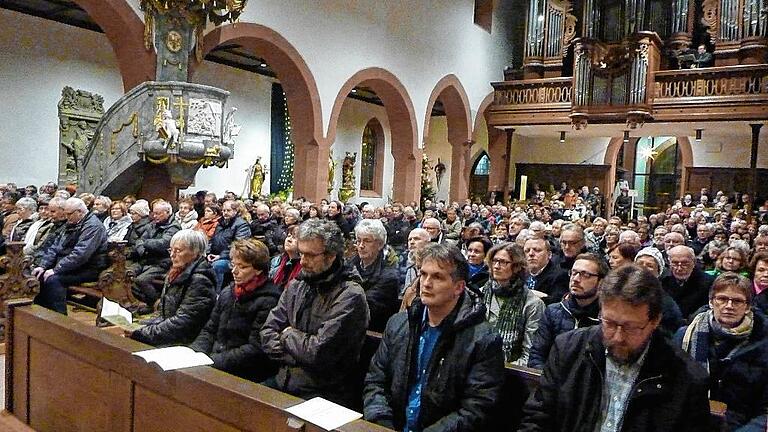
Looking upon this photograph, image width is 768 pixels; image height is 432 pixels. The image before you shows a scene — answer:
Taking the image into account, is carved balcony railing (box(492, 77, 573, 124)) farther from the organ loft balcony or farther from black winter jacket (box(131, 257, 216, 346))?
black winter jacket (box(131, 257, 216, 346))

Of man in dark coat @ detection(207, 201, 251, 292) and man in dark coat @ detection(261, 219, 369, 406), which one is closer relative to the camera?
man in dark coat @ detection(261, 219, 369, 406)

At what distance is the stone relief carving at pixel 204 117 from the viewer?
28.3 ft

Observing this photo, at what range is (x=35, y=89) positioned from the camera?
38.1 feet

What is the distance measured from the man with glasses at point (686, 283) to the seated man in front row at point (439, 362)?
2379 millimetres

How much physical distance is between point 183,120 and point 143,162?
854 millimetres

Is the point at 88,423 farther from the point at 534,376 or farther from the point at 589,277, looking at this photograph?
A: the point at 589,277

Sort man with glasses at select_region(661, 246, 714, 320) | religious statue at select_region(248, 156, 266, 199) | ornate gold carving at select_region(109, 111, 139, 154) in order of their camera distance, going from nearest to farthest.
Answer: man with glasses at select_region(661, 246, 714, 320), ornate gold carving at select_region(109, 111, 139, 154), religious statue at select_region(248, 156, 266, 199)

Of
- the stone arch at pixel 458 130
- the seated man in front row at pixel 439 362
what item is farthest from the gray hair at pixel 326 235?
the stone arch at pixel 458 130

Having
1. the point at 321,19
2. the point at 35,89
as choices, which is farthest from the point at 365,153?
the point at 35,89

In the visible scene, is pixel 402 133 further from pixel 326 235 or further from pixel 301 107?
pixel 326 235

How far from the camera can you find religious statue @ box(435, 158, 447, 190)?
71.7 ft

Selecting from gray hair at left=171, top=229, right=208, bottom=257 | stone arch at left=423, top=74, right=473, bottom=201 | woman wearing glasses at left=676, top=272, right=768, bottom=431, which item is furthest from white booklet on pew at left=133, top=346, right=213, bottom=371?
stone arch at left=423, top=74, right=473, bottom=201

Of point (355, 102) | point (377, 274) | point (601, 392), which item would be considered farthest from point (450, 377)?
point (355, 102)

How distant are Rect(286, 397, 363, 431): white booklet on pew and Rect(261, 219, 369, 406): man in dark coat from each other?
0.69 m
